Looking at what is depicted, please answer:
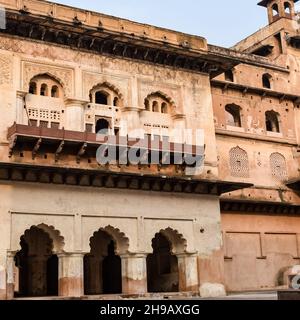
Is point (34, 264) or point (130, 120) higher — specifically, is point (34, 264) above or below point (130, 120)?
below

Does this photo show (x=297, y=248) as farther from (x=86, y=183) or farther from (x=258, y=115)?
(x=86, y=183)

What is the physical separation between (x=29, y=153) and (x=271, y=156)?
11.8 m

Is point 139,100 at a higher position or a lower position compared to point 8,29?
lower

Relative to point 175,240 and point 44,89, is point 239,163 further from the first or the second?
point 44,89

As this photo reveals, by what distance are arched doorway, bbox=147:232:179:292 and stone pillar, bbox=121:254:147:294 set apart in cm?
237

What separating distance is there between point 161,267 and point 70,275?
502cm

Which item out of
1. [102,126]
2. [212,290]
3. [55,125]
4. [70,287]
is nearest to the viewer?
[70,287]

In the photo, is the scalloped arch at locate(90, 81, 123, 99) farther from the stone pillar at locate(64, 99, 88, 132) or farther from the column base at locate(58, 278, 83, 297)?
the column base at locate(58, 278, 83, 297)

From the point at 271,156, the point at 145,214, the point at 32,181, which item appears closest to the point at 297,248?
the point at 271,156

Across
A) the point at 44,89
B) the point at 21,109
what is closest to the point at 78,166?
the point at 21,109

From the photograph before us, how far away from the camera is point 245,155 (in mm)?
23078

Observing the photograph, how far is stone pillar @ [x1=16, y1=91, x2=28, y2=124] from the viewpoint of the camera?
53.3 ft

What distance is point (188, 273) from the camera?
696 inches

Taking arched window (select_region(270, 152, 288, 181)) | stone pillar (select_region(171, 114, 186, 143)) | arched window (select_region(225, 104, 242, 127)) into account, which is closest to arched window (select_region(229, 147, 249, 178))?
arched window (select_region(225, 104, 242, 127))
